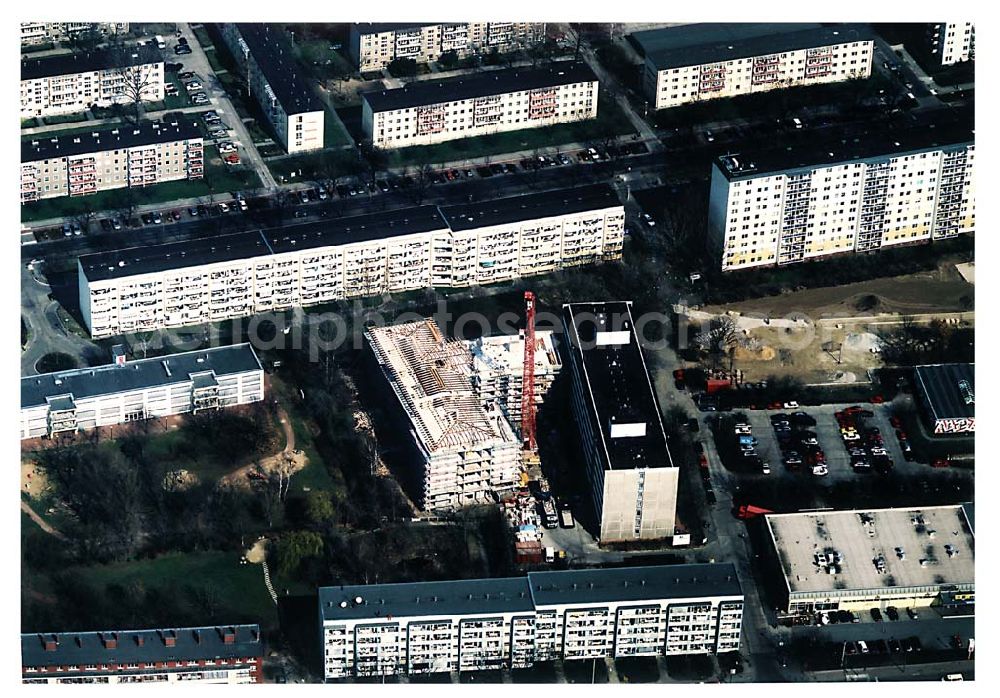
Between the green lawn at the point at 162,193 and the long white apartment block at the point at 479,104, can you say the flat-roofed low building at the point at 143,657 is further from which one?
the long white apartment block at the point at 479,104

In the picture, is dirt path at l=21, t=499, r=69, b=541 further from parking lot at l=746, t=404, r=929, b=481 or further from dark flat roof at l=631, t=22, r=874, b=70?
dark flat roof at l=631, t=22, r=874, b=70

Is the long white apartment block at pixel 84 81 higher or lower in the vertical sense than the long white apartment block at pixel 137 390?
higher

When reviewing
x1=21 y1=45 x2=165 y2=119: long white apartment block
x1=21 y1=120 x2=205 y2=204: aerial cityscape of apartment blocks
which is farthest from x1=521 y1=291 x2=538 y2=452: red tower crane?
x1=21 y1=45 x2=165 y2=119: long white apartment block

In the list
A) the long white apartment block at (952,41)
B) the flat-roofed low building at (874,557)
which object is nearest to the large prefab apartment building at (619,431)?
the flat-roofed low building at (874,557)

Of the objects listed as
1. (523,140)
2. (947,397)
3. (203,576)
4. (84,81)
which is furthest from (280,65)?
(947,397)

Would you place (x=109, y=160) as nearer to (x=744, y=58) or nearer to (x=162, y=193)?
(x=162, y=193)
